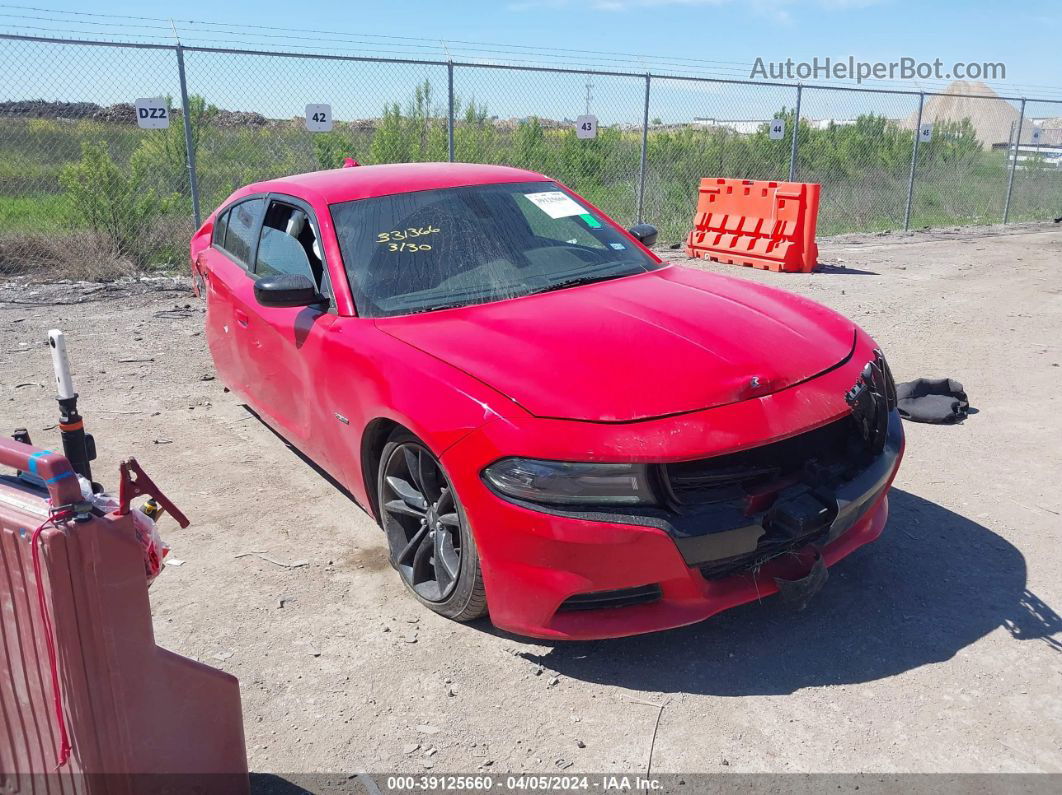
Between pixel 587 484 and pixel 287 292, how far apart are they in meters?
1.71

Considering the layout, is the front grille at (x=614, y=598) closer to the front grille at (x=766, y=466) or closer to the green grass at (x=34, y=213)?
the front grille at (x=766, y=466)

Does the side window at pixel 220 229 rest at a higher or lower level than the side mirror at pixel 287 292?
higher

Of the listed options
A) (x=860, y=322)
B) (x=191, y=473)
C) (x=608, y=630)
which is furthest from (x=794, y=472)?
(x=860, y=322)

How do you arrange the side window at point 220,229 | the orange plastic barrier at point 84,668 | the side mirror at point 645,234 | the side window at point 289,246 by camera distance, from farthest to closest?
the side window at point 220,229
the side mirror at point 645,234
the side window at point 289,246
the orange plastic barrier at point 84,668

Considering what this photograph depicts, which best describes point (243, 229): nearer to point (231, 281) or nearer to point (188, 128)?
point (231, 281)

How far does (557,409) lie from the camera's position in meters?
2.78

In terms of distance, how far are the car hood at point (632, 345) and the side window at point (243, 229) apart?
158cm

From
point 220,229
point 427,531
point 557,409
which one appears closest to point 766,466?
point 557,409

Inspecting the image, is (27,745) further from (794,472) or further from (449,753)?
(794,472)

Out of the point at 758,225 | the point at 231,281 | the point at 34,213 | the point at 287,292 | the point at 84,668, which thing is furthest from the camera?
the point at 758,225

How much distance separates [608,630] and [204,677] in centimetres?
123

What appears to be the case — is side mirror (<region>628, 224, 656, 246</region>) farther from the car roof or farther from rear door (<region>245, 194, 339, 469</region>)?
rear door (<region>245, 194, 339, 469</region>)

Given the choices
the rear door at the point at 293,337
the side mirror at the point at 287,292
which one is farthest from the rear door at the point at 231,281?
the side mirror at the point at 287,292

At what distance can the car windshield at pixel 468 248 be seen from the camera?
3.72 meters
